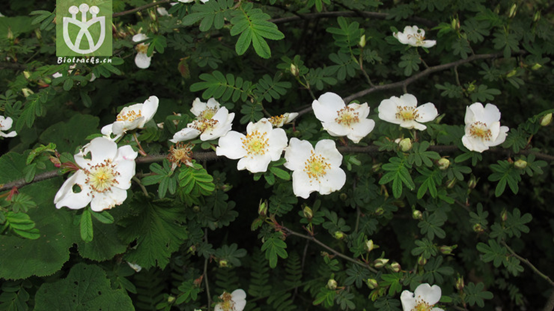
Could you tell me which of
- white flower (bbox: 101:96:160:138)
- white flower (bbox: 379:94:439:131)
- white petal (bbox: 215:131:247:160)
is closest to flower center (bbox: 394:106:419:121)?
white flower (bbox: 379:94:439:131)

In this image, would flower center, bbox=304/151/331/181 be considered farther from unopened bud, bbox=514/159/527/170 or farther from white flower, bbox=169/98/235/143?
unopened bud, bbox=514/159/527/170

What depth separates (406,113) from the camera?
201 cm

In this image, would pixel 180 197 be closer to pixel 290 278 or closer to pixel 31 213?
pixel 31 213

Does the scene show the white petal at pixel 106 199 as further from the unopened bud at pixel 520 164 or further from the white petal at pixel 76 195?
the unopened bud at pixel 520 164

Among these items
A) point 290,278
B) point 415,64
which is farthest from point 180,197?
point 415,64

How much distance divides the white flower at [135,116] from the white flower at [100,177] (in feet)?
0.35

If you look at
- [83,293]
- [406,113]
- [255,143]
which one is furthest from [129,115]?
[406,113]

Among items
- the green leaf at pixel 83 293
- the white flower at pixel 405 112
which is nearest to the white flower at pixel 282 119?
the white flower at pixel 405 112

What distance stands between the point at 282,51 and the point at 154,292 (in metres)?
1.93

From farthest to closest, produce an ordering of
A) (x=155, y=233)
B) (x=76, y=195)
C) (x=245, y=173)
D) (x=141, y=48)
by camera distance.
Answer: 1. (x=245, y=173)
2. (x=141, y=48)
3. (x=155, y=233)
4. (x=76, y=195)

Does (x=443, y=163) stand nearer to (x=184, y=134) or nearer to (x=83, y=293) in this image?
(x=184, y=134)

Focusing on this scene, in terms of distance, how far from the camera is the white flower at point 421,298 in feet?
6.67

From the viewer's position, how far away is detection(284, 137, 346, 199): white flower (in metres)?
1.81

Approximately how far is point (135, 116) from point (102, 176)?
14.8 inches
